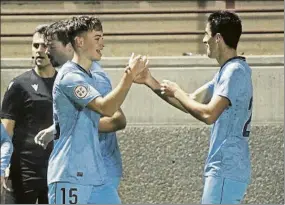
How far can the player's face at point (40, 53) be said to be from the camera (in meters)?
7.61

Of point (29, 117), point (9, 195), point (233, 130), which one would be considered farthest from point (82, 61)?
point (9, 195)

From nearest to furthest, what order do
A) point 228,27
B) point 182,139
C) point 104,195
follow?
1. point 104,195
2. point 228,27
3. point 182,139

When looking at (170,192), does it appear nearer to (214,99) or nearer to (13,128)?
(13,128)

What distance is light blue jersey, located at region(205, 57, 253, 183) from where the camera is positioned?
6074mm

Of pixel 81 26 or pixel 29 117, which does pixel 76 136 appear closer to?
pixel 81 26

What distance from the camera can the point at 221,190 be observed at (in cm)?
606

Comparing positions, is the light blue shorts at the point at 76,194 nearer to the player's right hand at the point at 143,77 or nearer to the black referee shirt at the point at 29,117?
the player's right hand at the point at 143,77

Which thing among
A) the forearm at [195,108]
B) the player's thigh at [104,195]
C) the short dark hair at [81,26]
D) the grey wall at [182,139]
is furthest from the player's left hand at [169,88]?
the grey wall at [182,139]

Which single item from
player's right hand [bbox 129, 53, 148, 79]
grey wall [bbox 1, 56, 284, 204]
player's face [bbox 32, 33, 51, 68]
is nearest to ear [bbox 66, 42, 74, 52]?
player's right hand [bbox 129, 53, 148, 79]

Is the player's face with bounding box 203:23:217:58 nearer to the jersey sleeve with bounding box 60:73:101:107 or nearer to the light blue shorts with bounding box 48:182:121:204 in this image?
the jersey sleeve with bounding box 60:73:101:107

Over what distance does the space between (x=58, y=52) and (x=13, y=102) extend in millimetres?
998

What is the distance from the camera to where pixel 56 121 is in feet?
19.4

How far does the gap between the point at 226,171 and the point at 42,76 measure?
2089 millimetres

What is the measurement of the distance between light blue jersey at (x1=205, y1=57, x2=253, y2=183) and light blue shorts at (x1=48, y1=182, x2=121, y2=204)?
68 centimetres
